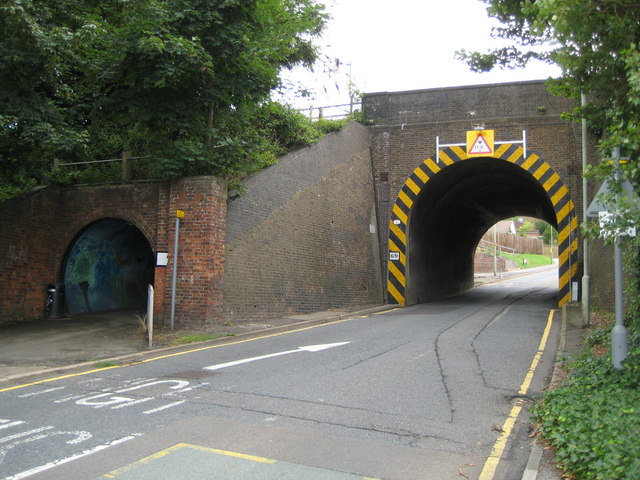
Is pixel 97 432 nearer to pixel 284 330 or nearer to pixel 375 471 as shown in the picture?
pixel 375 471

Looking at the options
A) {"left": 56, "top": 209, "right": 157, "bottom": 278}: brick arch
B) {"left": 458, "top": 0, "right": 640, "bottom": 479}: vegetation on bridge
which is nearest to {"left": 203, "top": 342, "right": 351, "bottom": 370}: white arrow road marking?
{"left": 458, "top": 0, "right": 640, "bottom": 479}: vegetation on bridge

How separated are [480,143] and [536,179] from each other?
2.56 meters

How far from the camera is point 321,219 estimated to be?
18.1 m

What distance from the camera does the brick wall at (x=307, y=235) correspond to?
1420cm

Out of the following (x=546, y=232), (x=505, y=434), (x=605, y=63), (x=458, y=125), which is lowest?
(x=505, y=434)

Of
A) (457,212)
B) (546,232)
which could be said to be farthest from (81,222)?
(546,232)

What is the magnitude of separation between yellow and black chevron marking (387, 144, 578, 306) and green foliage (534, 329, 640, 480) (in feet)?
43.3

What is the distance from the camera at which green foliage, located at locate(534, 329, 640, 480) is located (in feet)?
13.1

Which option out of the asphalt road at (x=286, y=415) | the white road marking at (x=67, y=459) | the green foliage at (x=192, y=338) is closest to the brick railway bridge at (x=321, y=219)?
the green foliage at (x=192, y=338)

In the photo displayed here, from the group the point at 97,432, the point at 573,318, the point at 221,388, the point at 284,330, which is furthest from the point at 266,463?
the point at 573,318

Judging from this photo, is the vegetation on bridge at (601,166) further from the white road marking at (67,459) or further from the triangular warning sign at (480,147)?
the triangular warning sign at (480,147)

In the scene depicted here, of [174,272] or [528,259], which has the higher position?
[528,259]

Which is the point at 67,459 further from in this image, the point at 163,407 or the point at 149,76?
the point at 149,76

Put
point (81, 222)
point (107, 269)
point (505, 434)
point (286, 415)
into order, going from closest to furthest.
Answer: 1. point (505, 434)
2. point (286, 415)
3. point (81, 222)
4. point (107, 269)
